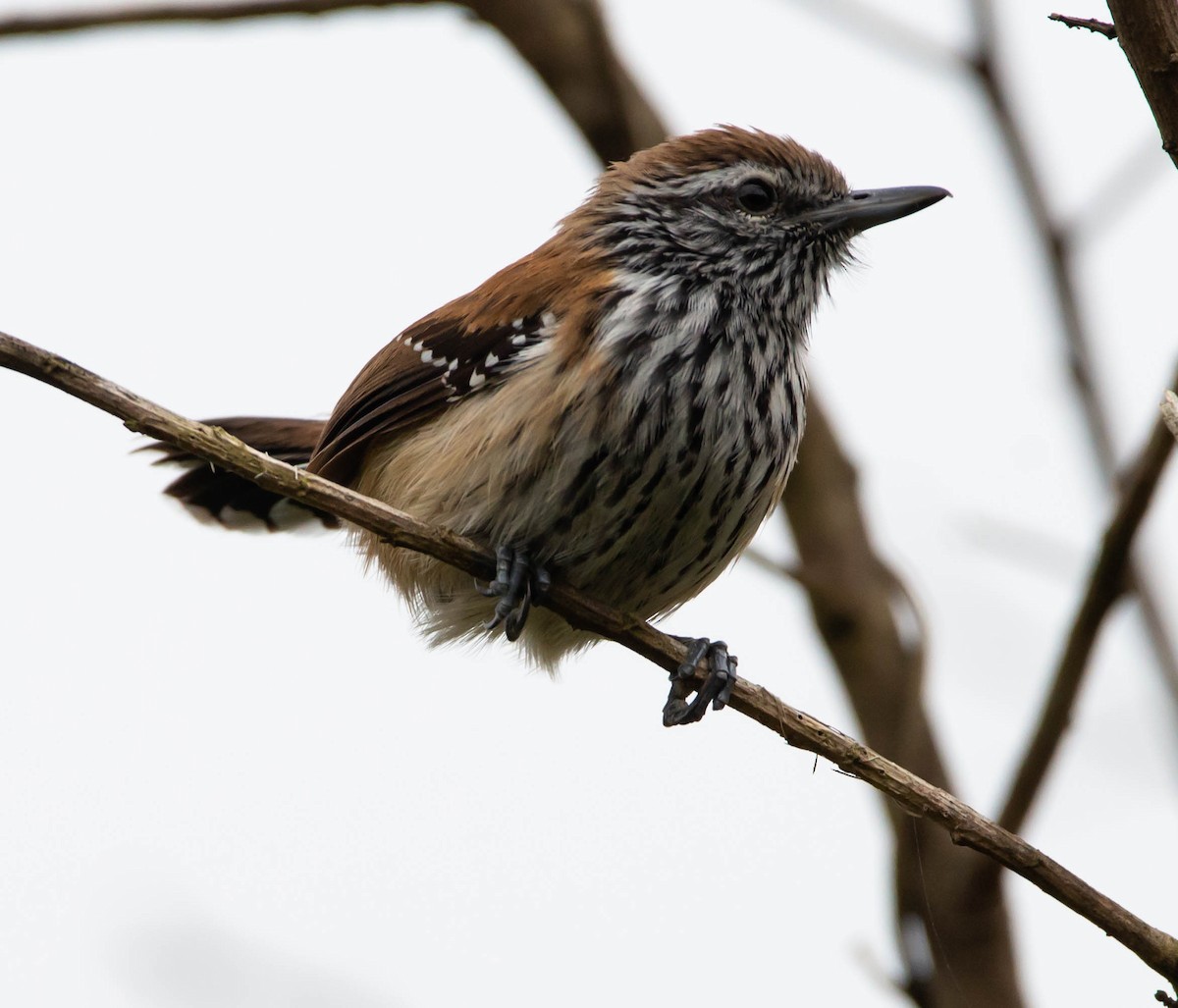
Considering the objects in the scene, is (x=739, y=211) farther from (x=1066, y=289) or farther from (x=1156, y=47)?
(x=1156, y=47)

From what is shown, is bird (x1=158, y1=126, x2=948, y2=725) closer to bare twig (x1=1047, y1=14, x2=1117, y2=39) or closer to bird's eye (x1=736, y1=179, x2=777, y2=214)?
bird's eye (x1=736, y1=179, x2=777, y2=214)

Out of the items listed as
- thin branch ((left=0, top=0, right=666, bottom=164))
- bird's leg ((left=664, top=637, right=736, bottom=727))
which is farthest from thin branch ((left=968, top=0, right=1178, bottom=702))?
thin branch ((left=0, top=0, right=666, bottom=164))

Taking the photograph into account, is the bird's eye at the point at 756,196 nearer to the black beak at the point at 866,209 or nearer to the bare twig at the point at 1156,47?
the black beak at the point at 866,209

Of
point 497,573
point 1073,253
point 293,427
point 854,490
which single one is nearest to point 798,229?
point 1073,253

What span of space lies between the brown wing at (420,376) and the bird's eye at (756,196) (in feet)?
3.17

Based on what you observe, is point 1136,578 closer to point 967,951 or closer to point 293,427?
point 967,951

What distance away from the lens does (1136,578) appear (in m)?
4.22

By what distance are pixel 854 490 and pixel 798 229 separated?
4.43 ft

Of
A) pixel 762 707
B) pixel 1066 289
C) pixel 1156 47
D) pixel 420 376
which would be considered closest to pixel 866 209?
pixel 1066 289

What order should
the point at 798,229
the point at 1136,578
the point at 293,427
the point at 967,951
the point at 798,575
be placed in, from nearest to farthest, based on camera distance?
the point at 1136,578 < the point at 967,951 < the point at 798,229 < the point at 798,575 < the point at 293,427

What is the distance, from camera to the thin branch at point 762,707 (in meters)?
2.91

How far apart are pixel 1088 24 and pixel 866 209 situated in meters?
2.25

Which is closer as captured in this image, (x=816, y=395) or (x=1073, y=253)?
(x=1073, y=253)

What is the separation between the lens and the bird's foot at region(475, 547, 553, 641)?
155 inches
